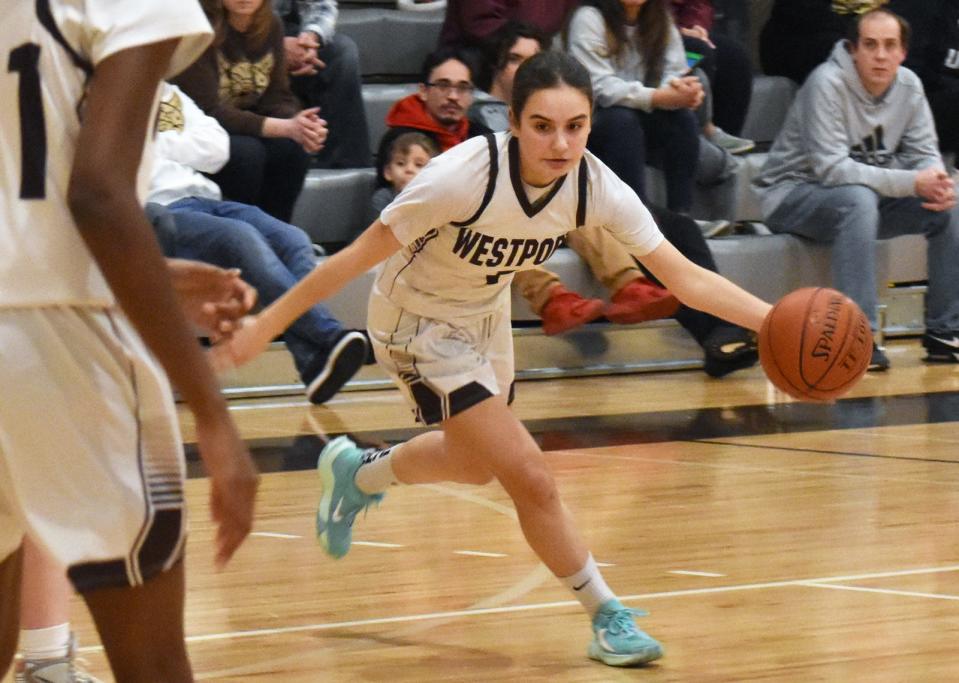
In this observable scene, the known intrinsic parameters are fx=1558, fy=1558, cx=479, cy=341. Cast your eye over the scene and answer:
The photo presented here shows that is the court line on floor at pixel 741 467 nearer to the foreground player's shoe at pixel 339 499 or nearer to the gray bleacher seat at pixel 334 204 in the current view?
the foreground player's shoe at pixel 339 499

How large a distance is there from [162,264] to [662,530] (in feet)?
9.76

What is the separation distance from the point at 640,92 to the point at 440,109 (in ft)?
3.35

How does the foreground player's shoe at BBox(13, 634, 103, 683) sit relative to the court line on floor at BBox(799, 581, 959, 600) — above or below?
above

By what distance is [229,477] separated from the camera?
171 centimetres

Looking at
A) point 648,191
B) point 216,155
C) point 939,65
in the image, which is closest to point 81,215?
point 216,155

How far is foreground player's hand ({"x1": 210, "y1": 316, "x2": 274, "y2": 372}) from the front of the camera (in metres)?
2.70

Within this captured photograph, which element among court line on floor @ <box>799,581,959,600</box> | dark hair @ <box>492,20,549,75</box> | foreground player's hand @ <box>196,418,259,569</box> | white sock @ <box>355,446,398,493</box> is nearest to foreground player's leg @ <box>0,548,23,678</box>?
foreground player's hand @ <box>196,418,259,569</box>

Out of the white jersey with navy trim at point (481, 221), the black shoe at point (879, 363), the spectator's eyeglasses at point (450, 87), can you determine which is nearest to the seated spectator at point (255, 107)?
the spectator's eyeglasses at point (450, 87)

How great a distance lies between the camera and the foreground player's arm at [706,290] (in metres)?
3.57

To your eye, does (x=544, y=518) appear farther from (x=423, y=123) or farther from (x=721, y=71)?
(x=721, y=71)

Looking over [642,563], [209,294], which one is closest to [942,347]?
[642,563]

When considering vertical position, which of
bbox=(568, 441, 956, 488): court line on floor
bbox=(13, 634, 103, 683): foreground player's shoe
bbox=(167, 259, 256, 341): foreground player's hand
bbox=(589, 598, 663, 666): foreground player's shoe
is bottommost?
bbox=(568, 441, 956, 488): court line on floor

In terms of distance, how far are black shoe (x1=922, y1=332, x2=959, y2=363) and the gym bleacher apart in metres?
0.50

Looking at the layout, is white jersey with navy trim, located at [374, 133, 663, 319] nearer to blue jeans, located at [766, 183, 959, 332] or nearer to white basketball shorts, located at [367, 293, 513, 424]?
white basketball shorts, located at [367, 293, 513, 424]
